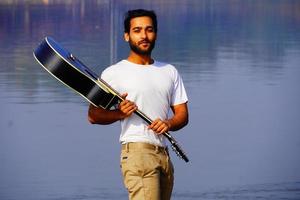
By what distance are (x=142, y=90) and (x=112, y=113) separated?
0.15 m

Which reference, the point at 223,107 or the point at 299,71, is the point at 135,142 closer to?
the point at 223,107

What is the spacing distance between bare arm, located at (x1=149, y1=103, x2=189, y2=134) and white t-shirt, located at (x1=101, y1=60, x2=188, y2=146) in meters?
0.05

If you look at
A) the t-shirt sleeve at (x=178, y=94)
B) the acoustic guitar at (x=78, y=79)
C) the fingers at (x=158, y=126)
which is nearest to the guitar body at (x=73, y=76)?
the acoustic guitar at (x=78, y=79)

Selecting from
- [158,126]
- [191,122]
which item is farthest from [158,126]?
[191,122]

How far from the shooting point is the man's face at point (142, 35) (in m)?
5.73

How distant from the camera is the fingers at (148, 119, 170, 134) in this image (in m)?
5.61

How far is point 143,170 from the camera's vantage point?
5680mm

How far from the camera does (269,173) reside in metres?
9.51

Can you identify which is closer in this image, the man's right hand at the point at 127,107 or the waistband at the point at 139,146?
the man's right hand at the point at 127,107

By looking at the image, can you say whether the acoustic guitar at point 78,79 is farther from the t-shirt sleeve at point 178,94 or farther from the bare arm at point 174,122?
the t-shirt sleeve at point 178,94

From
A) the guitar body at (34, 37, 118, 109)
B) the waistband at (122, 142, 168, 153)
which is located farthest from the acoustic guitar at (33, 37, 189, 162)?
the waistband at (122, 142, 168, 153)

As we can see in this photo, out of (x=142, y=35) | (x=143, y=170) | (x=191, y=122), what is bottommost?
(x=191, y=122)

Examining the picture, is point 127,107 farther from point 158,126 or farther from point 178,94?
point 178,94

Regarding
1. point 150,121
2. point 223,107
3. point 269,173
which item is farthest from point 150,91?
point 223,107
